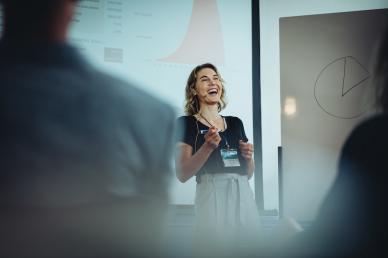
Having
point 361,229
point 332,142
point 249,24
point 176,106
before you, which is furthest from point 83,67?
point 361,229

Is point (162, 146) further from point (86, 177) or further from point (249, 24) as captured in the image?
A: point (249, 24)

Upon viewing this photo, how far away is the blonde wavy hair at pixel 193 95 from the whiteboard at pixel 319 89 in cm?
22

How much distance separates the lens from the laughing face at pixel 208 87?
1324 millimetres

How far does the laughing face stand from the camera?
1.32 meters

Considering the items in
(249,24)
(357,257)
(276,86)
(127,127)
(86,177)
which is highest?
(249,24)

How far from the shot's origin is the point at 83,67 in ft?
3.76

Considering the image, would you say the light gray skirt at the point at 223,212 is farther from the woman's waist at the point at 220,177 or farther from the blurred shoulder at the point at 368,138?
the blurred shoulder at the point at 368,138

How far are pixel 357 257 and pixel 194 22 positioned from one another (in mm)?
916

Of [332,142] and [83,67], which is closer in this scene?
[83,67]

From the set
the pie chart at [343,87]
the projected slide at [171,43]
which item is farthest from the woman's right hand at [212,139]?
the pie chart at [343,87]

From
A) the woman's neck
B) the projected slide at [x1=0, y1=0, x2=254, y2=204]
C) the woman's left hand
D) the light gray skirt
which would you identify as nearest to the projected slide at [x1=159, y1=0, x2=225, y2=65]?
the projected slide at [x1=0, y1=0, x2=254, y2=204]

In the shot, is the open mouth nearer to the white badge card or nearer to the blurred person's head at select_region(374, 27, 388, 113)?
the white badge card

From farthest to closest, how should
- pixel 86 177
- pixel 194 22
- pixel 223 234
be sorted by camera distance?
pixel 194 22 < pixel 223 234 < pixel 86 177

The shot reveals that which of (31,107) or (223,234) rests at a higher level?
(31,107)
